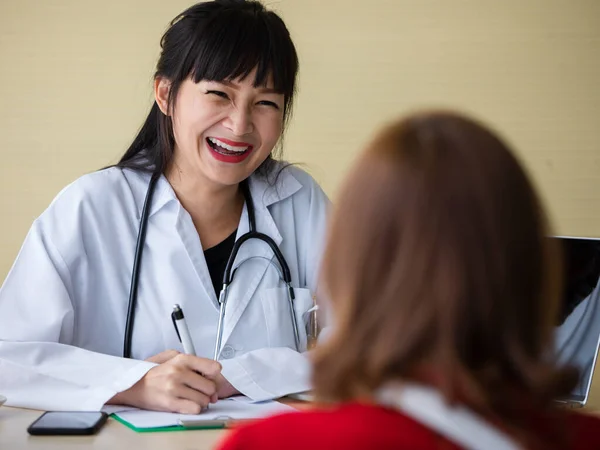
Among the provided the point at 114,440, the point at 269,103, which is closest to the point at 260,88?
the point at 269,103

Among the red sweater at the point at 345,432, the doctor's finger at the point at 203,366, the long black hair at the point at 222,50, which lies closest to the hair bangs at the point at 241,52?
the long black hair at the point at 222,50

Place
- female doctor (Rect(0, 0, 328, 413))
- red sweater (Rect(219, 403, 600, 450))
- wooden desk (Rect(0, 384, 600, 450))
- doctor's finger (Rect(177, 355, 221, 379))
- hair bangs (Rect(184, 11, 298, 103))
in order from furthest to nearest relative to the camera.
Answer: hair bangs (Rect(184, 11, 298, 103)) < female doctor (Rect(0, 0, 328, 413)) < doctor's finger (Rect(177, 355, 221, 379)) < wooden desk (Rect(0, 384, 600, 450)) < red sweater (Rect(219, 403, 600, 450))

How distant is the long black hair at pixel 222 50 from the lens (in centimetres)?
180

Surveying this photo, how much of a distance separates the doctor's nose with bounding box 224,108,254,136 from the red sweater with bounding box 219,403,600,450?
119 centimetres

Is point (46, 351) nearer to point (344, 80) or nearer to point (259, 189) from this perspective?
point (259, 189)

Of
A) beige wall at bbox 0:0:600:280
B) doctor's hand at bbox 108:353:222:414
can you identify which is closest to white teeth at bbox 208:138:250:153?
doctor's hand at bbox 108:353:222:414

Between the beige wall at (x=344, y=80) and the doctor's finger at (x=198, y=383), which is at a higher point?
the beige wall at (x=344, y=80)

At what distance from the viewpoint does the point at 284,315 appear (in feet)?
6.23

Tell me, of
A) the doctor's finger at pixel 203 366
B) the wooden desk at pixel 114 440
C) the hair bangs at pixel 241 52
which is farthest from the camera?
the hair bangs at pixel 241 52

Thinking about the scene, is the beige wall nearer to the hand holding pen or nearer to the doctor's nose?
the doctor's nose

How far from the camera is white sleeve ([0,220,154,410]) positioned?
157 cm

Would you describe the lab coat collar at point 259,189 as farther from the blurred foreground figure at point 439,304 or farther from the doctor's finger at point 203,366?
the blurred foreground figure at point 439,304

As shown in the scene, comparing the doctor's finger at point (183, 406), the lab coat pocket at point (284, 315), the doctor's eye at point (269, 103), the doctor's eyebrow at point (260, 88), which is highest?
the doctor's eyebrow at point (260, 88)

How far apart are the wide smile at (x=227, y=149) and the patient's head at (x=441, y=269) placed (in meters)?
1.17
